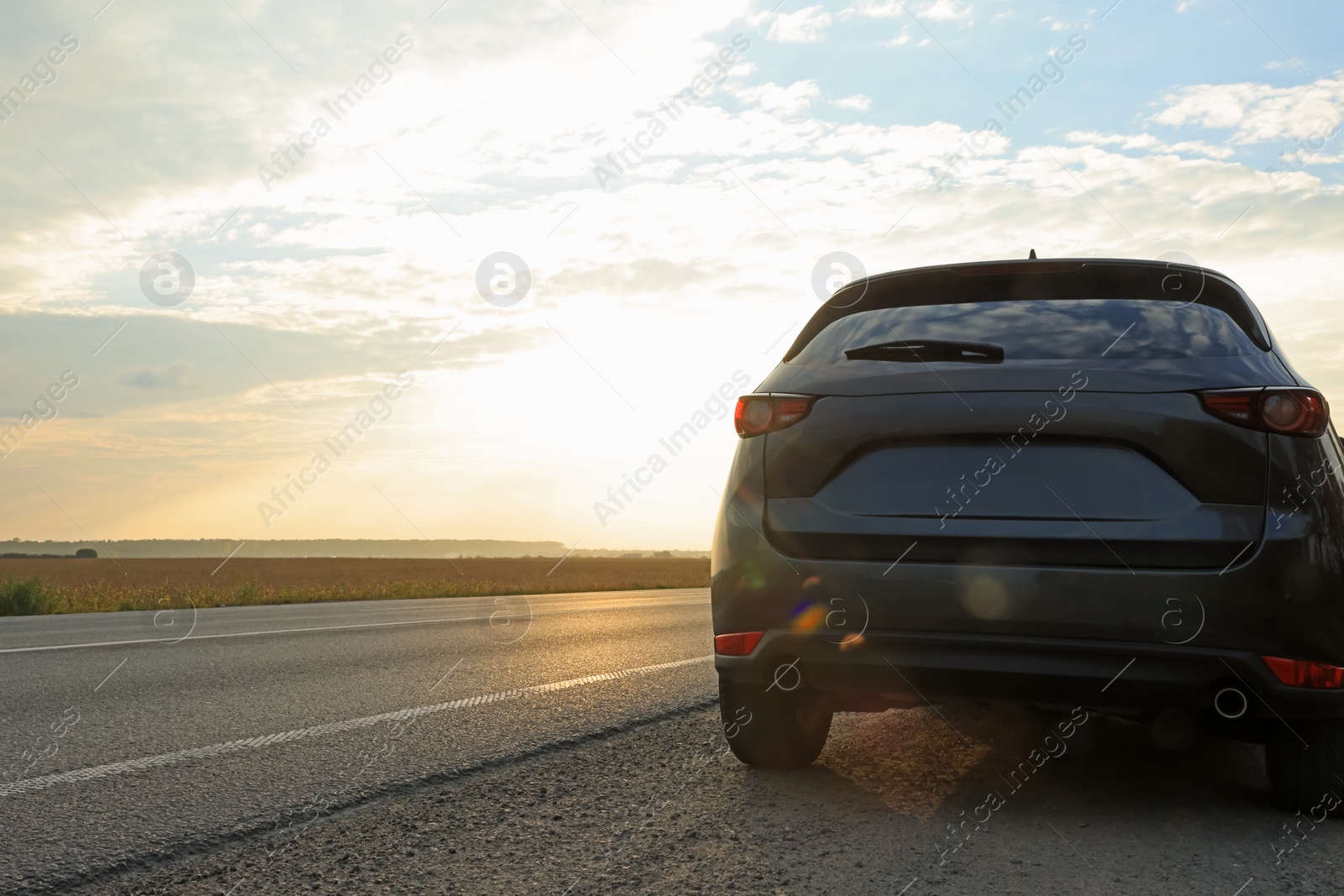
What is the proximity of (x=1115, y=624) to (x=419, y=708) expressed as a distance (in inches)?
133

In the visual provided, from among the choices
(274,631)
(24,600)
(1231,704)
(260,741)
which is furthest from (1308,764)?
(24,600)

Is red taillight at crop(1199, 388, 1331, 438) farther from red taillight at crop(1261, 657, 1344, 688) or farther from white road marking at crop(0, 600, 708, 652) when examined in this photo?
white road marking at crop(0, 600, 708, 652)

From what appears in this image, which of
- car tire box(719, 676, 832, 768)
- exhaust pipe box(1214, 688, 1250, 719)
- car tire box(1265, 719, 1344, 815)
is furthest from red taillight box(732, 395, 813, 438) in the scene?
car tire box(1265, 719, 1344, 815)

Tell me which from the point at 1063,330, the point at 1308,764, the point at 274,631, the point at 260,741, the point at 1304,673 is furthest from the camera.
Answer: the point at 274,631

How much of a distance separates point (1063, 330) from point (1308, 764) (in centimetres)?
150

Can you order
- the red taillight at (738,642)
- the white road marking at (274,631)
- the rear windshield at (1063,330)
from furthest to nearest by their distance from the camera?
the white road marking at (274,631), the red taillight at (738,642), the rear windshield at (1063,330)

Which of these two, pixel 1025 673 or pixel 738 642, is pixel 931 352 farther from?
pixel 738 642

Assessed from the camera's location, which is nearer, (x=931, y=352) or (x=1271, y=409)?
(x=1271, y=409)

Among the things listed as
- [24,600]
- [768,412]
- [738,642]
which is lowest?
[24,600]

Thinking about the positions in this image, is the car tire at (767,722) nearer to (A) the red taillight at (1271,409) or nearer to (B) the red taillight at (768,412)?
(B) the red taillight at (768,412)

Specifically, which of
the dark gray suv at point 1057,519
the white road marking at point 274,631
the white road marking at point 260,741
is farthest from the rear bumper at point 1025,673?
the white road marking at point 274,631

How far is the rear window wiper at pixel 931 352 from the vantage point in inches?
124

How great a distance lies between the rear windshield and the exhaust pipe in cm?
99

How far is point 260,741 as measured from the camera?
4.19 m
